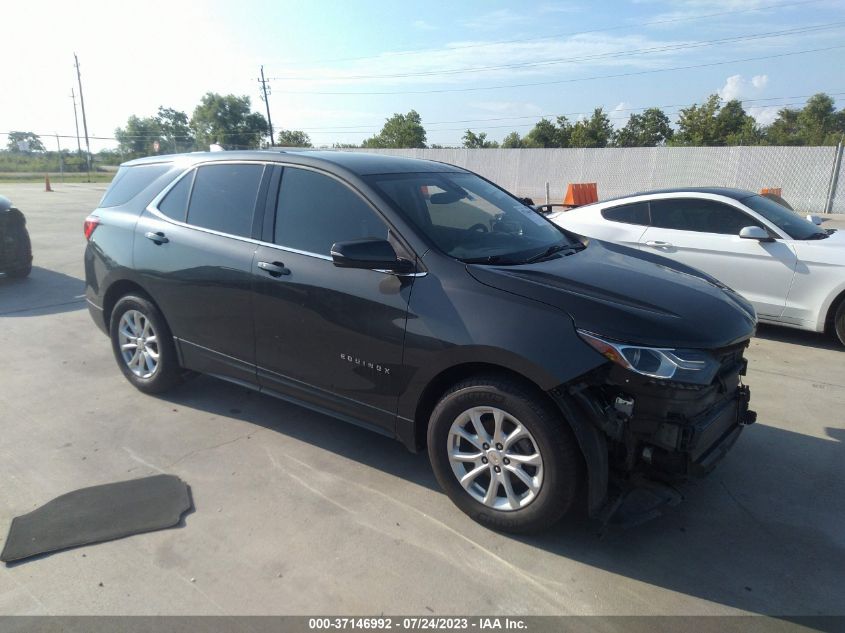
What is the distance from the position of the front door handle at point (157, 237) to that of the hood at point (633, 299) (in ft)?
8.13

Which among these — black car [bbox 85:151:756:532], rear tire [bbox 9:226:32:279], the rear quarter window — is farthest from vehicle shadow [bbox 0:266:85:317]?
black car [bbox 85:151:756:532]

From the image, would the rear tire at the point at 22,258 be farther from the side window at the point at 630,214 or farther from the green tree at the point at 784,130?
the green tree at the point at 784,130

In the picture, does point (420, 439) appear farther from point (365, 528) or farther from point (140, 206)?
point (140, 206)

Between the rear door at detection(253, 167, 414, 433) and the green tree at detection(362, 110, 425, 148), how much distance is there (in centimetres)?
5798

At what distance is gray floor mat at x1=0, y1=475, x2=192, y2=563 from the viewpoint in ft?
10.2

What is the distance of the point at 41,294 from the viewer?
823 centimetres

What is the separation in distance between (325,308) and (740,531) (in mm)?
2547

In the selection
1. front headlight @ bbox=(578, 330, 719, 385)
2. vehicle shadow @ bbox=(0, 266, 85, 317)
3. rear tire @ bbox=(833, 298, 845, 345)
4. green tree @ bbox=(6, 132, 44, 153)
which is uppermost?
green tree @ bbox=(6, 132, 44, 153)

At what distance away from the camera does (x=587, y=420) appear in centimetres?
285

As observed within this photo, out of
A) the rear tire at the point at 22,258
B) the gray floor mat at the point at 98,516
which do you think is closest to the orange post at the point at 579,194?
the rear tire at the point at 22,258

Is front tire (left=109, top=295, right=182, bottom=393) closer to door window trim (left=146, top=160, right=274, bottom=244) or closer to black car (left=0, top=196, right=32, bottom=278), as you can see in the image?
door window trim (left=146, top=160, right=274, bottom=244)

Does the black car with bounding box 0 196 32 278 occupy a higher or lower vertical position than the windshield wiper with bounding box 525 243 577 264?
lower

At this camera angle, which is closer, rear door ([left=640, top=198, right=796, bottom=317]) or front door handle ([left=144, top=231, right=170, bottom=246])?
front door handle ([left=144, top=231, right=170, bottom=246])

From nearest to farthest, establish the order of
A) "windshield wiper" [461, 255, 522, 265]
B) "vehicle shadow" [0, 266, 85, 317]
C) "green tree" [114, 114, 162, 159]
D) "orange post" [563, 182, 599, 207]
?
"windshield wiper" [461, 255, 522, 265]
"vehicle shadow" [0, 266, 85, 317]
"orange post" [563, 182, 599, 207]
"green tree" [114, 114, 162, 159]
